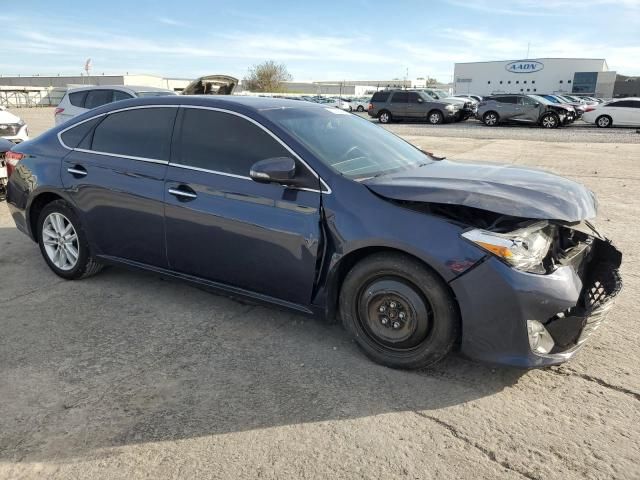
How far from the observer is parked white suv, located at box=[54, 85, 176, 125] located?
10.6 metres

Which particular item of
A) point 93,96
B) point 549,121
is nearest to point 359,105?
point 549,121

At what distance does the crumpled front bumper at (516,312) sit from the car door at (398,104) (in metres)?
25.5

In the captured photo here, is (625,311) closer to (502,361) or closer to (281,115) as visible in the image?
(502,361)

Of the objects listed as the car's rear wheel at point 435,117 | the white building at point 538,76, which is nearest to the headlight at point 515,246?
the car's rear wheel at point 435,117

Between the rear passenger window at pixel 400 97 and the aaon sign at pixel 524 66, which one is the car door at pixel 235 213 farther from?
the aaon sign at pixel 524 66

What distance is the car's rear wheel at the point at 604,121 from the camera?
24.7 metres

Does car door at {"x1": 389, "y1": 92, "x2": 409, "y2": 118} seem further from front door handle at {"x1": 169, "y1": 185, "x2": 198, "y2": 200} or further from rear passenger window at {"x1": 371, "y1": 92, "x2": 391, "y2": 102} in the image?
front door handle at {"x1": 169, "y1": 185, "x2": 198, "y2": 200}

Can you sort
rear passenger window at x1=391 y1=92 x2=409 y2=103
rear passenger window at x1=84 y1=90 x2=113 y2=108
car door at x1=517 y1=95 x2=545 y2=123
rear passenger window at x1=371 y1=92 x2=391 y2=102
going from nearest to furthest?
rear passenger window at x1=84 y1=90 x2=113 y2=108, car door at x1=517 y1=95 x2=545 y2=123, rear passenger window at x1=391 y1=92 x2=409 y2=103, rear passenger window at x1=371 y1=92 x2=391 y2=102

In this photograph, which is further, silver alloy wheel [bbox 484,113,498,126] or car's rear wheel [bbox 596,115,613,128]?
silver alloy wheel [bbox 484,113,498,126]

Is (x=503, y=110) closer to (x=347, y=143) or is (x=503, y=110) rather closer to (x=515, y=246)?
(x=347, y=143)

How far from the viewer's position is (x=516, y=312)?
2764 millimetres

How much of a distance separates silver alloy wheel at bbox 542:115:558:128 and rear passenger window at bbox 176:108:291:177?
969 inches

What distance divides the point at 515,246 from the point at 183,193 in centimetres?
229

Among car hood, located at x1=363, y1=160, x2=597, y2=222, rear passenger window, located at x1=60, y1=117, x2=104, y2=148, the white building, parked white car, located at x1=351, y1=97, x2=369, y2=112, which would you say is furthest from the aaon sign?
rear passenger window, located at x1=60, y1=117, x2=104, y2=148
